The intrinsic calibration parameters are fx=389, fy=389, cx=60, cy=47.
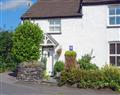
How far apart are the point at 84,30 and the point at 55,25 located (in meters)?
2.46

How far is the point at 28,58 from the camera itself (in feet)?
87.0

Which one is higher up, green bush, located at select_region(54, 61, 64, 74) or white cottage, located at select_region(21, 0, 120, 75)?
white cottage, located at select_region(21, 0, 120, 75)

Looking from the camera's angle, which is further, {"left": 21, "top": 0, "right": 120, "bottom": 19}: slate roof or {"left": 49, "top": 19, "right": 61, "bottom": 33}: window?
{"left": 49, "top": 19, "right": 61, "bottom": 33}: window

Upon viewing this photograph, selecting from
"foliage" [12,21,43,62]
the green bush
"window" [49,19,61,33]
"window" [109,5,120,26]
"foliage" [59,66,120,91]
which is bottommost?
"foliage" [59,66,120,91]

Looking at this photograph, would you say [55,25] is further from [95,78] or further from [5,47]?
[95,78]

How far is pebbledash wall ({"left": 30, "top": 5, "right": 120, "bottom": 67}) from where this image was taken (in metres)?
28.3

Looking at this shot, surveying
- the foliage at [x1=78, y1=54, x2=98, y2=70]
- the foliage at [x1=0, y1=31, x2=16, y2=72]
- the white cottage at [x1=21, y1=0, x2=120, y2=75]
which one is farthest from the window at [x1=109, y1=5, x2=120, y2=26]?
the foliage at [x1=0, y1=31, x2=16, y2=72]

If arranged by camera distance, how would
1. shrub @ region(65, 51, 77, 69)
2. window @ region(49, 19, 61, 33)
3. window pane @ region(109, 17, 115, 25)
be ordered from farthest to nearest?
window @ region(49, 19, 61, 33)
window pane @ region(109, 17, 115, 25)
shrub @ region(65, 51, 77, 69)

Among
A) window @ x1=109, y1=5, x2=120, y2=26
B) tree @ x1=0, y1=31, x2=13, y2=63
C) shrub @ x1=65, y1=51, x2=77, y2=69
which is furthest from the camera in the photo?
tree @ x1=0, y1=31, x2=13, y2=63

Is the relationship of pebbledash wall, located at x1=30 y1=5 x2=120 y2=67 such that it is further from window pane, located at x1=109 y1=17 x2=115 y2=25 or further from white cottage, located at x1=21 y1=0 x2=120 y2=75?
window pane, located at x1=109 y1=17 x2=115 y2=25

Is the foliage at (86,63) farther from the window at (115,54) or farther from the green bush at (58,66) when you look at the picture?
the window at (115,54)

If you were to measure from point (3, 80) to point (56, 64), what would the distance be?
4917 millimetres

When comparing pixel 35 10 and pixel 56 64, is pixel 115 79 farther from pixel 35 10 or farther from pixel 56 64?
pixel 35 10

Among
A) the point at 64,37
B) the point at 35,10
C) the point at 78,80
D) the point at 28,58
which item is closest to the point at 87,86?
the point at 78,80
